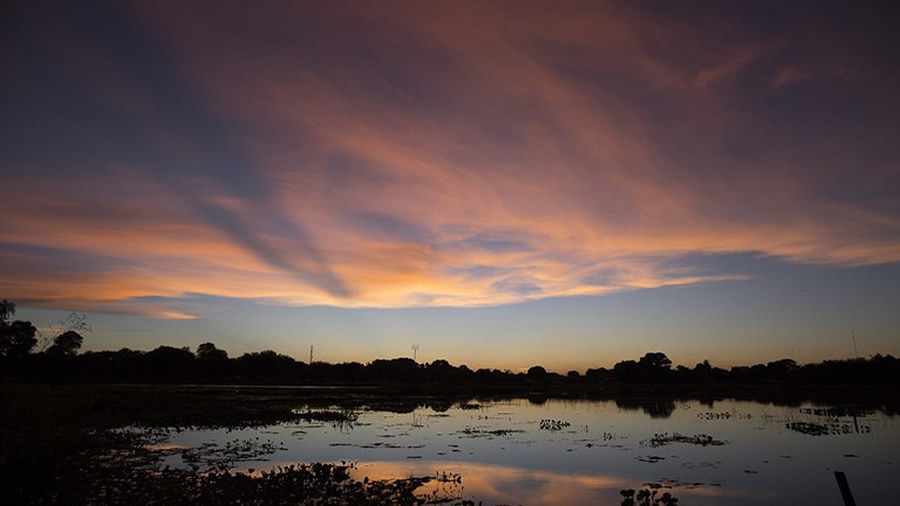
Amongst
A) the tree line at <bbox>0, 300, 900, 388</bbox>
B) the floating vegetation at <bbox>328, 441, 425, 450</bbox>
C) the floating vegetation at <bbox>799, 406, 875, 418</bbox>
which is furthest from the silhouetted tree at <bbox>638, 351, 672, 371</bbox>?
the floating vegetation at <bbox>328, 441, 425, 450</bbox>

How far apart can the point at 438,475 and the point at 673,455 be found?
12.9m

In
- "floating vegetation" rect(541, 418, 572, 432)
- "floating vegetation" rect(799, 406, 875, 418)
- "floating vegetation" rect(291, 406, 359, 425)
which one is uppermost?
"floating vegetation" rect(799, 406, 875, 418)

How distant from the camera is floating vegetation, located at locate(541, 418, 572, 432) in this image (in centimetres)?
3847

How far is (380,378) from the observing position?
180 metres

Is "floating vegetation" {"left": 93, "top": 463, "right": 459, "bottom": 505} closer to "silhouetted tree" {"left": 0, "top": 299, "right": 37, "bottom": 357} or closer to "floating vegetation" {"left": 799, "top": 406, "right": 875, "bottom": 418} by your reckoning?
"floating vegetation" {"left": 799, "top": 406, "right": 875, "bottom": 418}

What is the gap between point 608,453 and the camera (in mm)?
27594

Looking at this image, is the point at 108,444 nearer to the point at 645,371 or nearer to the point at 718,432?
the point at 718,432

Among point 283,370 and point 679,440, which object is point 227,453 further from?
point 283,370

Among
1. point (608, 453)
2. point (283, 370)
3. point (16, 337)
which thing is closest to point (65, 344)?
point (16, 337)

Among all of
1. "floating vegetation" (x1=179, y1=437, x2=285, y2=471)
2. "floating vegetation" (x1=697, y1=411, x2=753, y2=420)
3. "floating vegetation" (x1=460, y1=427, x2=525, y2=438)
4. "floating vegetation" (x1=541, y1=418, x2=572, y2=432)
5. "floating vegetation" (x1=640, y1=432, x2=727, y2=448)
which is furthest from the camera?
"floating vegetation" (x1=697, y1=411, x2=753, y2=420)

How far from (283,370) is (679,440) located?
509 feet

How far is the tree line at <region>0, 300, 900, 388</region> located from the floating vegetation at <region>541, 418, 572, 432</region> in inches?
2312

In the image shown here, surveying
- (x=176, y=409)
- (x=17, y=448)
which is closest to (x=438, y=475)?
(x=17, y=448)

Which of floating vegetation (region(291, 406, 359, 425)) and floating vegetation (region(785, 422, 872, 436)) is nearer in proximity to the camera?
floating vegetation (region(785, 422, 872, 436))
